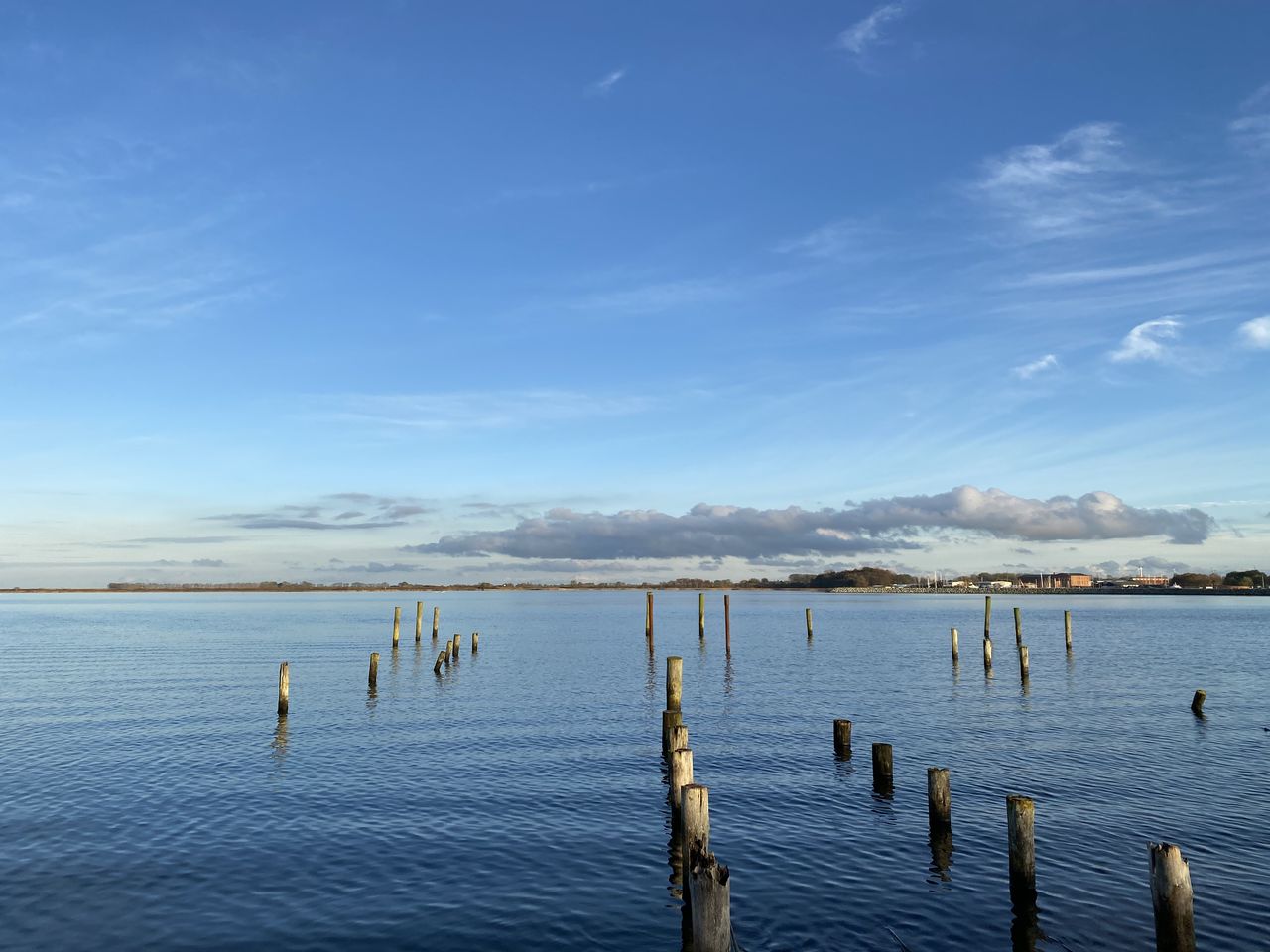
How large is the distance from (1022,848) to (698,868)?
6.60 m

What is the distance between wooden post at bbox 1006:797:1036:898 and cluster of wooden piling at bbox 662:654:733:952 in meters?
4.61

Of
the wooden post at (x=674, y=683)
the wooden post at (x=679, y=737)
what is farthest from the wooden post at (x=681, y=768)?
the wooden post at (x=674, y=683)

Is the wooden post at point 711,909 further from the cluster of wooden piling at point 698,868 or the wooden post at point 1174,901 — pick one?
the wooden post at point 1174,901

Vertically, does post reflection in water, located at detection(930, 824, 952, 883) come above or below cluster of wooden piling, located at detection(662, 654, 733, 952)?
below

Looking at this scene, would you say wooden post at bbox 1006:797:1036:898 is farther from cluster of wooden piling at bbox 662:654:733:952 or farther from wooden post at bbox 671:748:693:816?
wooden post at bbox 671:748:693:816

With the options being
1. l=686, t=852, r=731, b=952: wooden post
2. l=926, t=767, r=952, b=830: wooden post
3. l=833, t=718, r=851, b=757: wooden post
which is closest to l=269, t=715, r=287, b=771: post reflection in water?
l=833, t=718, r=851, b=757: wooden post

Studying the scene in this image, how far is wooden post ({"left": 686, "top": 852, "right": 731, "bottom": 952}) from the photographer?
10.6 m

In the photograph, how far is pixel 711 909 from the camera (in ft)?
34.9

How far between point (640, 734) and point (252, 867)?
1572 centimetres

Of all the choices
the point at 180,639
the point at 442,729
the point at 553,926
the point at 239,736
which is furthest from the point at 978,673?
the point at 180,639

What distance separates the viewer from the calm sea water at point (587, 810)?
13664mm

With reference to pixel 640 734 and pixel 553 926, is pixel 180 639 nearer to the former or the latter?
pixel 640 734

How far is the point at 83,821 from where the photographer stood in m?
19.0

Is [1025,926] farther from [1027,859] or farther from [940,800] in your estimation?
[940,800]
